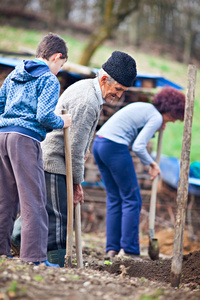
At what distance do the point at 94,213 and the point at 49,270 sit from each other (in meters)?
4.71

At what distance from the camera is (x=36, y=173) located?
2922 millimetres

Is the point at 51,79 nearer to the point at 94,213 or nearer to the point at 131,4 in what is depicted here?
the point at 94,213

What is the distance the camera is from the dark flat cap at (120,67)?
3.31m

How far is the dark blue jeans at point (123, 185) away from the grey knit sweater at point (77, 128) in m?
1.03

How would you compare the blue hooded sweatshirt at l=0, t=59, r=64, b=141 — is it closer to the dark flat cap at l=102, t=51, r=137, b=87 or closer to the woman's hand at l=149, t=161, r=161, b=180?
the dark flat cap at l=102, t=51, r=137, b=87

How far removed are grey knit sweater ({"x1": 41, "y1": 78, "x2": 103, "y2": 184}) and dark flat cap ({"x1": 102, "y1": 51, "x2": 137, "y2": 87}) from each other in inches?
6.1

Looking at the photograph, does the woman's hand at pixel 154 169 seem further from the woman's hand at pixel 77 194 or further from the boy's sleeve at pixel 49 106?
the boy's sleeve at pixel 49 106

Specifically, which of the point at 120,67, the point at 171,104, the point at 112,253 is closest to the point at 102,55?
the point at 171,104

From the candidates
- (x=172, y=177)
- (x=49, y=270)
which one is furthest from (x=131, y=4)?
(x=49, y=270)

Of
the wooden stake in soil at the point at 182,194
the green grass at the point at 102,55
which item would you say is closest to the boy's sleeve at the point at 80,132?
the wooden stake in soil at the point at 182,194

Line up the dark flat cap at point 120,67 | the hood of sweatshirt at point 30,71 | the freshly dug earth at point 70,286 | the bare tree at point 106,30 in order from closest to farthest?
the freshly dug earth at point 70,286
the hood of sweatshirt at point 30,71
the dark flat cap at point 120,67
the bare tree at point 106,30

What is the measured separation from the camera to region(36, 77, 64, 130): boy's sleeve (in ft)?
9.23

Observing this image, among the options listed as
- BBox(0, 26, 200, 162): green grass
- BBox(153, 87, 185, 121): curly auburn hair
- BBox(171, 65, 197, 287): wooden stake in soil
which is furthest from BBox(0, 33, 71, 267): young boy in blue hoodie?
BBox(0, 26, 200, 162): green grass

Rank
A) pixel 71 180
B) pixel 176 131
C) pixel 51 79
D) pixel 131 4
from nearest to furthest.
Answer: pixel 51 79, pixel 71 180, pixel 176 131, pixel 131 4
